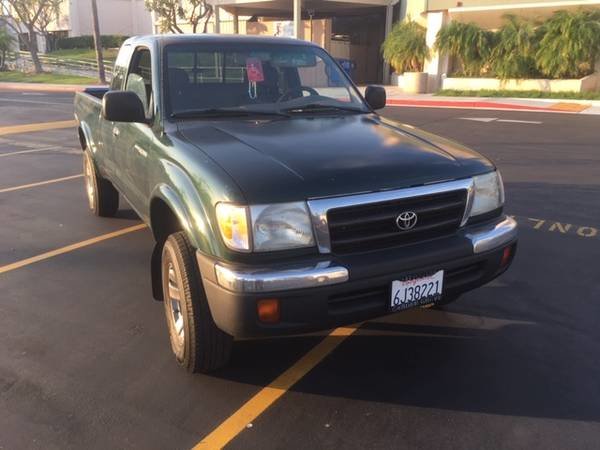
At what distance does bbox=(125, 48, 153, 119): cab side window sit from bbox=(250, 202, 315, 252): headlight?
1565 millimetres

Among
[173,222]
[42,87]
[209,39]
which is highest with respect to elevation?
[209,39]

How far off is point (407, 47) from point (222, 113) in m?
22.7

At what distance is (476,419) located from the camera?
9.01 ft

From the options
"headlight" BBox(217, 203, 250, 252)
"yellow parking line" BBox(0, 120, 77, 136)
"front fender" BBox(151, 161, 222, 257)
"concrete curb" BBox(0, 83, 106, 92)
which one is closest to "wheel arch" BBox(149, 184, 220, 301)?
"front fender" BBox(151, 161, 222, 257)

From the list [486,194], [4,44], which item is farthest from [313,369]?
[4,44]

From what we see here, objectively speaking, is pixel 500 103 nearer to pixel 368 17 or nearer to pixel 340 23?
pixel 368 17

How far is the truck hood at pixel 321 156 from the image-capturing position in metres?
2.61

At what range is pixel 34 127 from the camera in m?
14.0

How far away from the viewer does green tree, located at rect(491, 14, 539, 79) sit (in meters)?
21.0

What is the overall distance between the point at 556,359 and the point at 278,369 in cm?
166

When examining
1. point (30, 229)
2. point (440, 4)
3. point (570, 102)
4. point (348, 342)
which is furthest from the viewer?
point (440, 4)

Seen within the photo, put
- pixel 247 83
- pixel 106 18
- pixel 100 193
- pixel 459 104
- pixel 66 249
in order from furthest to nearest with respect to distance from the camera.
→ pixel 106 18 → pixel 459 104 → pixel 100 193 → pixel 66 249 → pixel 247 83

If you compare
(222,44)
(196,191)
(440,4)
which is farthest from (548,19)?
(196,191)

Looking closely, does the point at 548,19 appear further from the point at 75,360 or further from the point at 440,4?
the point at 75,360
